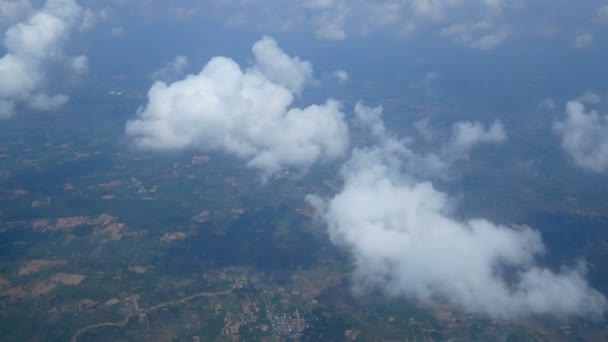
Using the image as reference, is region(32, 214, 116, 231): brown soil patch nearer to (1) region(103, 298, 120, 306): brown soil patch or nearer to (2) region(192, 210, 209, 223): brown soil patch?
(2) region(192, 210, 209, 223): brown soil patch

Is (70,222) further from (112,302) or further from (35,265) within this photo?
(112,302)

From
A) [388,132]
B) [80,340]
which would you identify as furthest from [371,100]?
[80,340]

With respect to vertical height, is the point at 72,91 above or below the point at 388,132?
above

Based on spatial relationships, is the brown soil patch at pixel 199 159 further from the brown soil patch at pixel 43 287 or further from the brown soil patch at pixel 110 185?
the brown soil patch at pixel 43 287

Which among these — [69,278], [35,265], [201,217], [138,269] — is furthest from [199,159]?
[69,278]

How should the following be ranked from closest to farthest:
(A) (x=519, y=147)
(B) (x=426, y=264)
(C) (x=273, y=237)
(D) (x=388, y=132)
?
(B) (x=426, y=264)
(C) (x=273, y=237)
(A) (x=519, y=147)
(D) (x=388, y=132)

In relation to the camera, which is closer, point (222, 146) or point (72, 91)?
point (222, 146)

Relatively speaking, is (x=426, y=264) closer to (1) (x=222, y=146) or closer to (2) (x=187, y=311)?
(2) (x=187, y=311)

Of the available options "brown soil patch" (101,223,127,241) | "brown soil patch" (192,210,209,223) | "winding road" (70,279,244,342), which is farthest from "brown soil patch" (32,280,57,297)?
"brown soil patch" (192,210,209,223)
